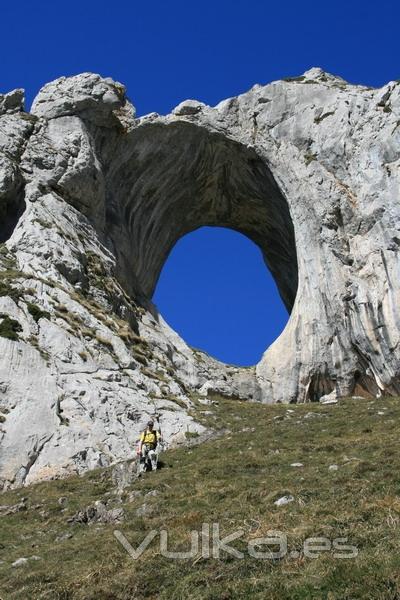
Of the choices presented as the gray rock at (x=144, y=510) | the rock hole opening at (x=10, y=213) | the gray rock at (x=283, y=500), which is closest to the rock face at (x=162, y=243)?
the rock hole opening at (x=10, y=213)

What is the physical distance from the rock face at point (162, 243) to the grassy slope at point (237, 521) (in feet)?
19.1

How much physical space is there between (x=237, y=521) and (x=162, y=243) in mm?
39923

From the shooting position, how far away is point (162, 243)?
52188 mm

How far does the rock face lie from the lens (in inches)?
1113

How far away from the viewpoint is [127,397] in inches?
1151

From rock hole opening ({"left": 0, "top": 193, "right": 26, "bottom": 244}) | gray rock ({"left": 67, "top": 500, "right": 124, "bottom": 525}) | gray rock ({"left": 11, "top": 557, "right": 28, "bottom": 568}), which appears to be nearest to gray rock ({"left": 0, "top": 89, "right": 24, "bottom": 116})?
rock hole opening ({"left": 0, "top": 193, "right": 26, "bottom": 244})

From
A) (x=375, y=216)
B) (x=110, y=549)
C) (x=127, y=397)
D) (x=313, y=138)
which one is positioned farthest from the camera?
(x=313, y=138)

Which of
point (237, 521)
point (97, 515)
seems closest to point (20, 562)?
point (97, 515)

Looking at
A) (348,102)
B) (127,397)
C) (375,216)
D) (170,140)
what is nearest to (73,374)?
(127,397)

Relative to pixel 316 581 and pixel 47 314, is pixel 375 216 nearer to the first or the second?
pixel 47 314

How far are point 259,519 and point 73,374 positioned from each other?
1741 cm

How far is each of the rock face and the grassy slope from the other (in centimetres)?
581

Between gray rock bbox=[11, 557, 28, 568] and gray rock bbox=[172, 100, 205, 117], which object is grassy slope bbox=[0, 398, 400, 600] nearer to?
gray rock bbox=[11, 557, 28, 568]

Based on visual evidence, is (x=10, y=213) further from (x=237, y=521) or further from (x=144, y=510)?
(x=237, y=521)
